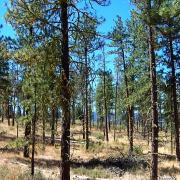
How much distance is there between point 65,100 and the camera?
39.7ft

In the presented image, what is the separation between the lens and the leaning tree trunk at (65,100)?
1202cm

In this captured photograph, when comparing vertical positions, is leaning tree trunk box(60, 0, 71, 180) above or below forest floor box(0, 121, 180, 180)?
above

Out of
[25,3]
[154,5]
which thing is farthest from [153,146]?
[25,3]

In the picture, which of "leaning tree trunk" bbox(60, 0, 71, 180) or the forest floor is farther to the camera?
the forest floor

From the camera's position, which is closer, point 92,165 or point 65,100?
point 65,100

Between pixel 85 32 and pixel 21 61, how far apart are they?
7.49 feet

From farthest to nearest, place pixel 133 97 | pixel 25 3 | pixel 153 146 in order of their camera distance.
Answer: pixel 133 97 → pixel 153 146 → pixel 25 3

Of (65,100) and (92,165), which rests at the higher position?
(65,100)

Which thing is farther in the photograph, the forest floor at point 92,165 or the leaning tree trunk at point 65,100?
the forest floor at point 92,165

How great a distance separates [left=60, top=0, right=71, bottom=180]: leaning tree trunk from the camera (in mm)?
12016

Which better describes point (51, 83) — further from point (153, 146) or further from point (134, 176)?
point (134, 176)

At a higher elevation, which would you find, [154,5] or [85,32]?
[154,5]

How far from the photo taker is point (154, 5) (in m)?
18.8

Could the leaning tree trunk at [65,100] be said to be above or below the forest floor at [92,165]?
above
